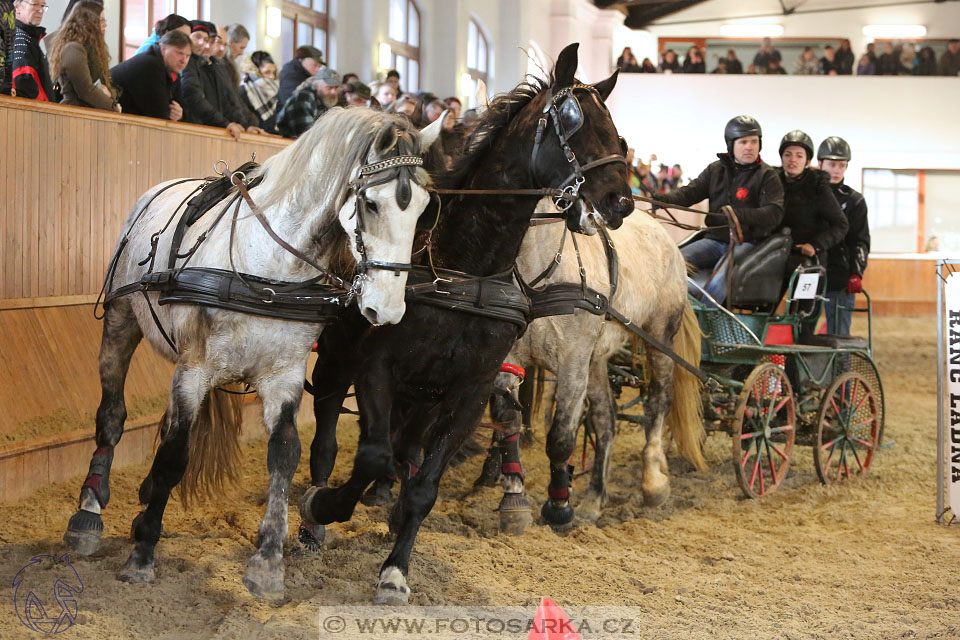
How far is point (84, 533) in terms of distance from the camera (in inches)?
158

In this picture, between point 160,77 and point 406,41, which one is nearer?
point 160,77

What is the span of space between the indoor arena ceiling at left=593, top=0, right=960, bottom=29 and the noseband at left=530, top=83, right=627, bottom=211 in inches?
903

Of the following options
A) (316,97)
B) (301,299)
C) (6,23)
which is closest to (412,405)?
(301,299)

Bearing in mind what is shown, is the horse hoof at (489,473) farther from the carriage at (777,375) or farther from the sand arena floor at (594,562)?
the carriage at (777,375)

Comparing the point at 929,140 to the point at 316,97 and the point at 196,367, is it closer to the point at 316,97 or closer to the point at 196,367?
the point at 316,97

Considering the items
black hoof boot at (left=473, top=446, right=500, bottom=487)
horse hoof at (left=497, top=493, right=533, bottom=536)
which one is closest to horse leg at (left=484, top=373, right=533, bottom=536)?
horse hoof at (left=497, top=493, right=533, bottom=536)

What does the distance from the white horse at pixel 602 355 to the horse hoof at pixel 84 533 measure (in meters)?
1.76

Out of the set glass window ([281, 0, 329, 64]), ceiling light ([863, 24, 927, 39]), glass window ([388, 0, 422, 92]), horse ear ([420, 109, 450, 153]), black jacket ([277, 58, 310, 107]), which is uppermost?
ceiling light ([863, 24, 927, 39])

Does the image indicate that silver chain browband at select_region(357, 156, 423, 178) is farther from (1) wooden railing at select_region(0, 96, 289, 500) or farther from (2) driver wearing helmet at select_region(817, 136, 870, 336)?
(2) driver wearing helmet at select_region(817, 136, 870, 336)

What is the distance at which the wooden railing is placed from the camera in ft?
15.9

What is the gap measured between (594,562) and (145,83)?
408cm

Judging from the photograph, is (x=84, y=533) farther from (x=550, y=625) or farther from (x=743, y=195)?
(x=743, y=195)

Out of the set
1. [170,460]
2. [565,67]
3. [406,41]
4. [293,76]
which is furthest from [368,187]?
[406,41]

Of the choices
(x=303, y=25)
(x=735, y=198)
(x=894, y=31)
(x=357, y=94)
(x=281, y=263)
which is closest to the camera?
(x=281, y=263)
